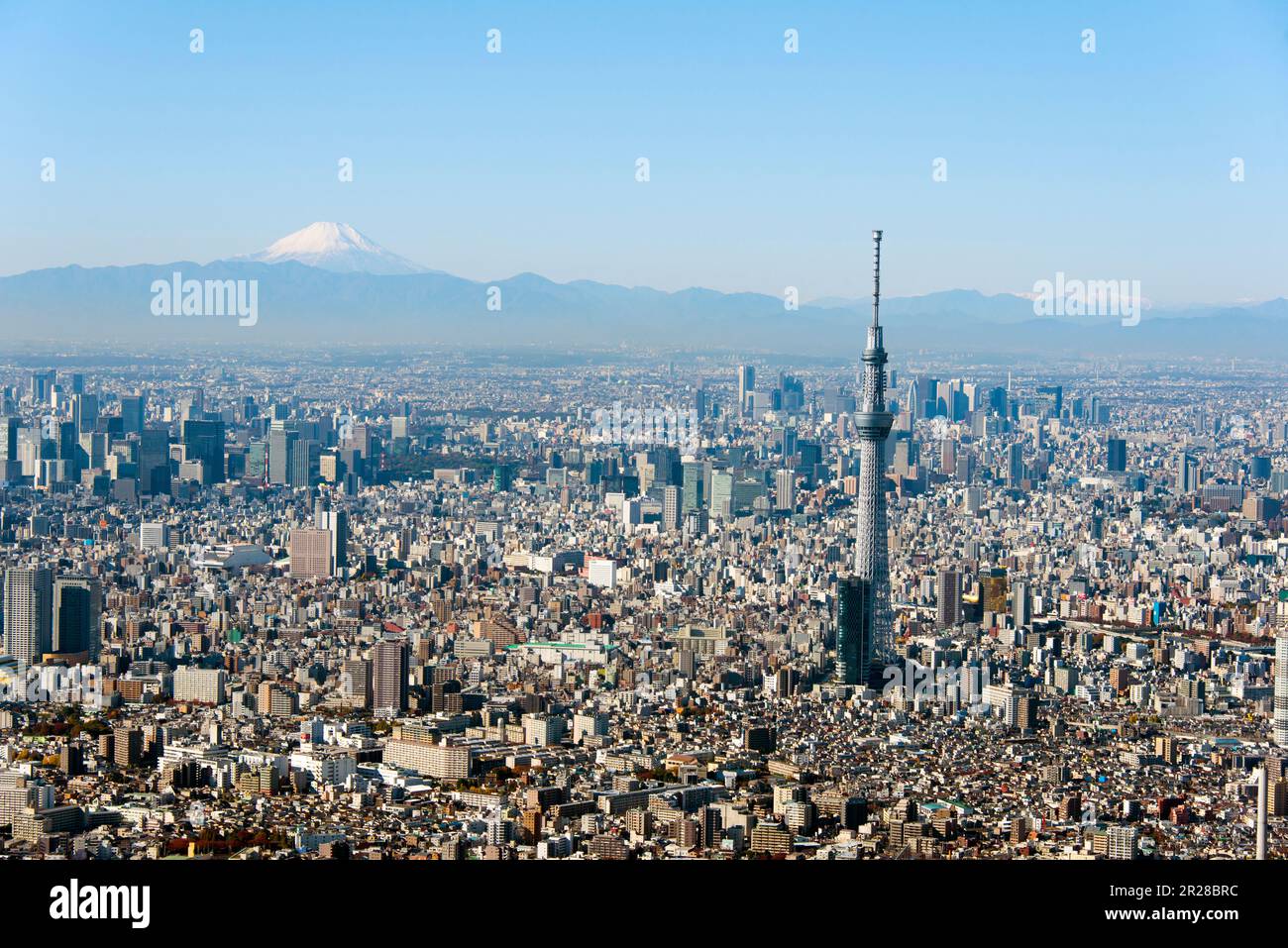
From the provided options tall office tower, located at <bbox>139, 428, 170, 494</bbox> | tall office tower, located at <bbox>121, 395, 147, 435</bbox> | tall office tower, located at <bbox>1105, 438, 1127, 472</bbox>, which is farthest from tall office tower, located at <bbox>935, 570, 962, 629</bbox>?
tall office tower, located at <bbox>121, 395, 147, 435</bbox>

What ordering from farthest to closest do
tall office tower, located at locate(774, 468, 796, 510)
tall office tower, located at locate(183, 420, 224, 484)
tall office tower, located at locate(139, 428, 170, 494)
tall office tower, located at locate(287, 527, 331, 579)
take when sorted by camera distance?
1. tall office tower, located at locate(774, 468, 796, 510)
2. tall office tower, located at locate(183, 420, 224, 484)
3. tall office tower, located at locate(139, 428, 170, 494)
4. tall office tower, located at locate(287, 527, 331, 579)

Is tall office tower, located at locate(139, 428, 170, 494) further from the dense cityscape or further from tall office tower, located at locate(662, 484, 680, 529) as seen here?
tall office tower, located at locate(662, 484, 680, 529)

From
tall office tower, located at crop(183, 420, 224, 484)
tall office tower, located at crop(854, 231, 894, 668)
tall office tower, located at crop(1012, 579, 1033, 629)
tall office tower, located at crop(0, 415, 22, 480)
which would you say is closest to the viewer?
tall office tower, located at crop(854, 231, 894, 668)

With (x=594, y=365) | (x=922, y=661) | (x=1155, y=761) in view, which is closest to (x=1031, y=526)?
(x=594, y=365)

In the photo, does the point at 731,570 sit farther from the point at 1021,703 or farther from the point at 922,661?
the point at 1021,703

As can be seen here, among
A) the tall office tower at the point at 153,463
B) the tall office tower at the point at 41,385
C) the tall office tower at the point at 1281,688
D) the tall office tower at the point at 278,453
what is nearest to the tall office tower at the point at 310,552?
the tall office tower at the point at 278,453

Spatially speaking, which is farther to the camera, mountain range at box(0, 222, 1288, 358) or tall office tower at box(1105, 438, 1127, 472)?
tall office tower at box(1105, 438, 1127, 472)
